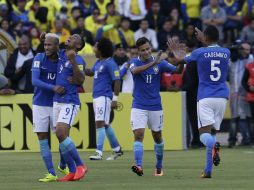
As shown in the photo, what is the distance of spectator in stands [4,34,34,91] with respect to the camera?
23128mm

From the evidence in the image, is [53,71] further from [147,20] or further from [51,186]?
[147,20]

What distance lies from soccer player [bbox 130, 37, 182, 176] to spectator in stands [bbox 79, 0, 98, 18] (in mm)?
13271

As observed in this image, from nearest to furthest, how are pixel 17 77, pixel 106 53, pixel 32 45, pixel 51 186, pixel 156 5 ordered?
pixel 51 186, pixel 106 53, pixel 17 77, pixel 32 45, pixel 156 5

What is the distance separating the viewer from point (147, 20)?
2816cm

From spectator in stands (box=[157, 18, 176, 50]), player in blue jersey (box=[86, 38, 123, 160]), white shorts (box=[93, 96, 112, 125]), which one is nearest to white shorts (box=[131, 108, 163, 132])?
player in blue jersey (box=[86, 38, 123, 160])

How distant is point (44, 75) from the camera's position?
1514cm

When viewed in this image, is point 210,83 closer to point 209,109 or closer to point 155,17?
point 209,109

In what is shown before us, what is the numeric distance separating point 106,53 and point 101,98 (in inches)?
34.0

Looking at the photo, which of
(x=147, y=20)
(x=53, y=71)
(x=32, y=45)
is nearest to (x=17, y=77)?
(x=32, y=45)

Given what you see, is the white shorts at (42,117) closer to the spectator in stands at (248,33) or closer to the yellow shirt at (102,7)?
the spectator in stands at (248,33)

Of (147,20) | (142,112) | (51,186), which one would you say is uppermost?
(147,20)

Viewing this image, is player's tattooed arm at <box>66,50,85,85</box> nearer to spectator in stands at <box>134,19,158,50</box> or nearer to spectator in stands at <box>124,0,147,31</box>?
spectator in stands at <box>134,19,158,50</box>

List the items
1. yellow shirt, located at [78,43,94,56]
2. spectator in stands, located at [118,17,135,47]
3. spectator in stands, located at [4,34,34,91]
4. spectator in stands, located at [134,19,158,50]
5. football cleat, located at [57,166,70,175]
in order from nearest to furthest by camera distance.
Result: football cleat, located at [57,166,70,175], spectator in stands, located at [4,34,34,91], yellow shirt, located at [78,43,94,56], spectator in stands, located at [134,19,158,50], spectator in stands, located at [118,17,135,47]

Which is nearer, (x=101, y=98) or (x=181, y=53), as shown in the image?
(x=181, y=53)
